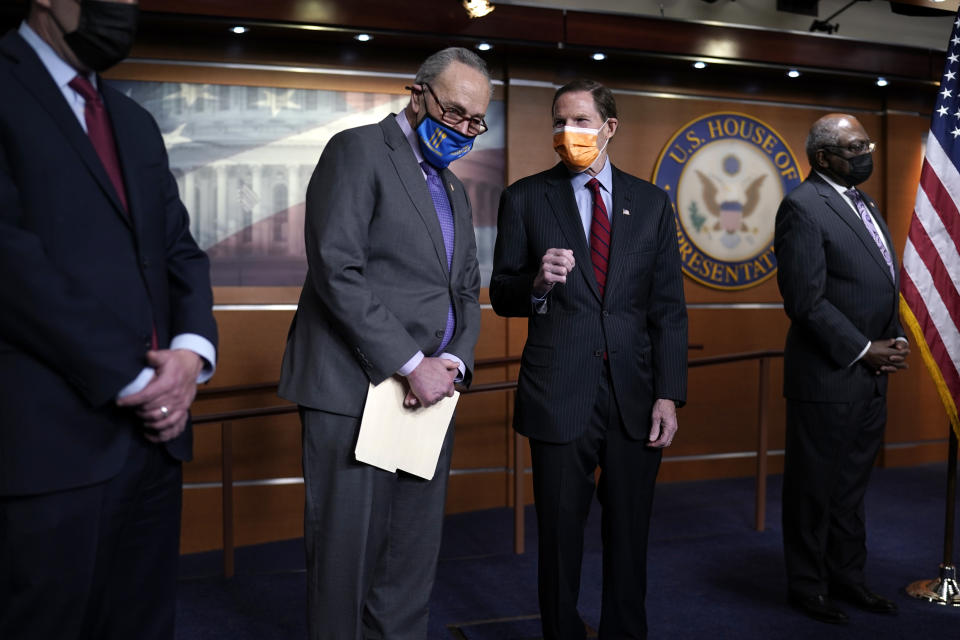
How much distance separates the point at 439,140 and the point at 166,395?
0.98 meters

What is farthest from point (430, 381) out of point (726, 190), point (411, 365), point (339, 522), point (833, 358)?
point (726, 190)

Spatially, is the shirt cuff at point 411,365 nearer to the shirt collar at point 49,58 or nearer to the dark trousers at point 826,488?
the shirt collar at point 49,58

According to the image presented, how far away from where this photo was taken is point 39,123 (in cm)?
143

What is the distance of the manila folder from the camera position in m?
2.08

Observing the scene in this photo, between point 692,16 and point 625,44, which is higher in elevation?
point 692,16

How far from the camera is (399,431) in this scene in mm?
2135

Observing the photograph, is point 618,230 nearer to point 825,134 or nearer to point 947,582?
point 825,134

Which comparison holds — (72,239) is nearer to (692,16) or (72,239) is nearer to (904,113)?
(692,16)

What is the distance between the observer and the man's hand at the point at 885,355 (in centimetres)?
311

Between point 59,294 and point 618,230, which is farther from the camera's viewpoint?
point 618,230

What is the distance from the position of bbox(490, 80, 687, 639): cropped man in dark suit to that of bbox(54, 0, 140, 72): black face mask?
1.24 m

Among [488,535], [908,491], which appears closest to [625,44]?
[488,535]

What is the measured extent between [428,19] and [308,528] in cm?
315

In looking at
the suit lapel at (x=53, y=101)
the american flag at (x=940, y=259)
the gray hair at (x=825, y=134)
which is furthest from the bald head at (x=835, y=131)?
the suit lapel at (x=53, y=101)
